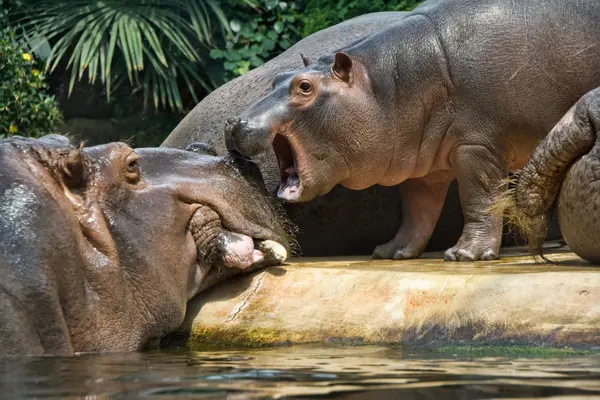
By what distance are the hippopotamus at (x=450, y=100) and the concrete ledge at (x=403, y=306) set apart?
1.14 metres

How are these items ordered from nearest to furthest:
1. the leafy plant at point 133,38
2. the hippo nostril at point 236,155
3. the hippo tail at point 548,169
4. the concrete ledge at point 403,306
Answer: the concrete ledge at point 403,306, the hippo tail at point 548,169, the hippo nostril at point 236,155, the leafy plant at point 133,38

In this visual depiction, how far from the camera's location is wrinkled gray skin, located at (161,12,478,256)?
8.03 metres

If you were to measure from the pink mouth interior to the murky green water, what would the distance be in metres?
2.31

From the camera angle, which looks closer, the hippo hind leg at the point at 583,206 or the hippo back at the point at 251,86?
the hippo hind leg at the point at 583,206

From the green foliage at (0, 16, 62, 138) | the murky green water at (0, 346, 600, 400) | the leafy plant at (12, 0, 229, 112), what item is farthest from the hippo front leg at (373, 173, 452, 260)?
the green foliage at (0, 16, 62, 138)

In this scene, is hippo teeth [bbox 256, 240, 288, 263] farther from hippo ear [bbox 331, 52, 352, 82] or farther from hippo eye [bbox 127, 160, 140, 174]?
hippo ear [bbox 331, 52, 352, 82]

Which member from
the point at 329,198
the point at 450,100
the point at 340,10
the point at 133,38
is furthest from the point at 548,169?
the point at 133,38

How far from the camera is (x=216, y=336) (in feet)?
17.2

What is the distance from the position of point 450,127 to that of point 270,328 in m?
2.40

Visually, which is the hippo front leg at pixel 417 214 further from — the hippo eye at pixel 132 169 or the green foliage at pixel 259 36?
the green foliage at pixel 259 36

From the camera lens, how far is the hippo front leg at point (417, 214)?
24.4 feet

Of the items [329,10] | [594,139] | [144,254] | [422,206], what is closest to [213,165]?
[144,254]

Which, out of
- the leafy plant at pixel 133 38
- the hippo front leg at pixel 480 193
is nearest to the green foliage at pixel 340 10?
the leafy plant at pixel 133 38

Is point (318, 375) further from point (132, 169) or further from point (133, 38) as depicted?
point (133, 38)
